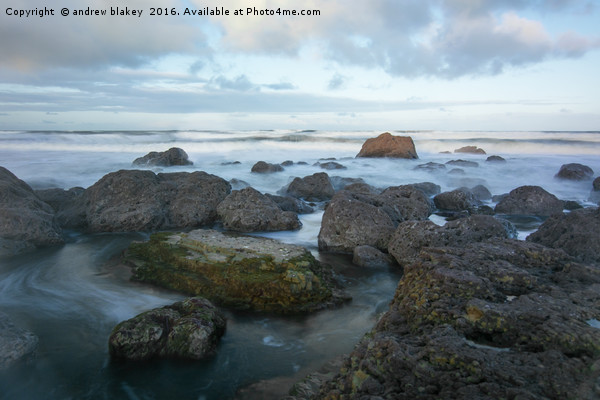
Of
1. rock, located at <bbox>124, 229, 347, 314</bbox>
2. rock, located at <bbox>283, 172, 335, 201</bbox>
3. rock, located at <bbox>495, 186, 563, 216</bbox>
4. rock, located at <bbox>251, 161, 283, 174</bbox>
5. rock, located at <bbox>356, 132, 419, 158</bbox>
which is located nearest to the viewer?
rock, located at <bbox>124, 229, 347, 314</bbox>

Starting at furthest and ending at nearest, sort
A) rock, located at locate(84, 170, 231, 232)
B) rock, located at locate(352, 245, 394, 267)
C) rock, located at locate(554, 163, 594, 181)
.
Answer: rock, located at locate(554, 163, 594, 181), rock, located at locate(84, 170, 231, 232), rock, located at locate(352, 245, 394, 267)

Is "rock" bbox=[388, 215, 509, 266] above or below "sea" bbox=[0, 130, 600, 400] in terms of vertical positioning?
above

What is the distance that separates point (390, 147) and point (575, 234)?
A: 18.7m

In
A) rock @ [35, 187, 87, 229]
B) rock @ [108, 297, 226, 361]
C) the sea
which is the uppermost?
rock @ [35, 187, 87, 229]

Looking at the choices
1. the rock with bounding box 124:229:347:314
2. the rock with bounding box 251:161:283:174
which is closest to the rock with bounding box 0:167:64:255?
the rock with bounding box 124:229:347:314

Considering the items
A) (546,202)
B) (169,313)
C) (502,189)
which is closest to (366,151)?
(502,189)

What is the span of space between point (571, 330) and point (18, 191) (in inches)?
368

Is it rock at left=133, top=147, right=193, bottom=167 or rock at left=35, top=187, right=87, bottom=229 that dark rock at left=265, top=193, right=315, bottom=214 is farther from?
rock at left=133, top=147, right=193, bottom=167

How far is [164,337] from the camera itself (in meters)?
3.95

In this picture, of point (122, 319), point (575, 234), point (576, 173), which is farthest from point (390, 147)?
point (122, 319)

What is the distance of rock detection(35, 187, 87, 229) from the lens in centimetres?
884

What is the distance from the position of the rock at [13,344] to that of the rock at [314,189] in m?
8.62

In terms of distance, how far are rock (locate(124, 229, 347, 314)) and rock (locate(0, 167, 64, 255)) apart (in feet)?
7.14

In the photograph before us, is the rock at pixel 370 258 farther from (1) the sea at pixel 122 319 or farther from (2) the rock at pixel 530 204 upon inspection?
(2) the rock at pixel 530 204
